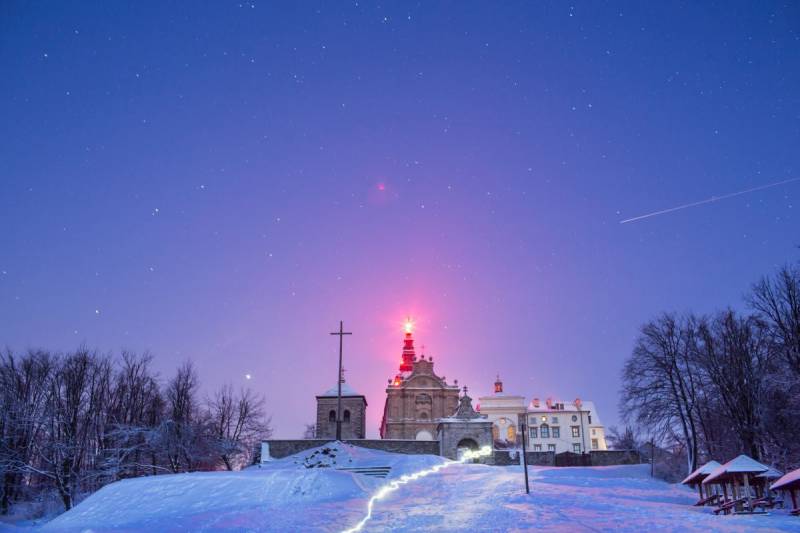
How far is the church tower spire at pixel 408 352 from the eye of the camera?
79.7 metres

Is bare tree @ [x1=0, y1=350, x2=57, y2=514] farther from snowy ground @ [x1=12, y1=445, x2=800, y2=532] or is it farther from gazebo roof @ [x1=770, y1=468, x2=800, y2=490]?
gazebo roof @ [x1=770, y1=468, x2=800, y2=490]

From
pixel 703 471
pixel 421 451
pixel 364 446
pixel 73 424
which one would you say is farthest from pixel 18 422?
pixel 703 471

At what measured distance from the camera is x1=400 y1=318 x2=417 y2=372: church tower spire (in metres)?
79.7

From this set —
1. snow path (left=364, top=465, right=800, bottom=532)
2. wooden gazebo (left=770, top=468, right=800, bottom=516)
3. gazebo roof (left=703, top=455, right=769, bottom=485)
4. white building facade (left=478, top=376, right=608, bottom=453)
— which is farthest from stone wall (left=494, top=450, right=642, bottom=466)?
white building facade (left=478, top=376, right=608, bottom=453)

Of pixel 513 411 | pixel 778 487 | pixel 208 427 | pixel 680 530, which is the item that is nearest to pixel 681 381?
pixel 778 487

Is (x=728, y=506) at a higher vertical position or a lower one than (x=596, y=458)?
higher

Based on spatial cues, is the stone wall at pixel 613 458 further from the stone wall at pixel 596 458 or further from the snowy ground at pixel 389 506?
the snowy ground at pixel 389 506

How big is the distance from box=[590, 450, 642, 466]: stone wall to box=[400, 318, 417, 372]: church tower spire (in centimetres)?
3786

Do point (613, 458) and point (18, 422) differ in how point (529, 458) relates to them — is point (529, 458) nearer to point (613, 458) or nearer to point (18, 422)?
point (613, 458)

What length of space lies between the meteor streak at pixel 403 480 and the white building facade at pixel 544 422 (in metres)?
43.8

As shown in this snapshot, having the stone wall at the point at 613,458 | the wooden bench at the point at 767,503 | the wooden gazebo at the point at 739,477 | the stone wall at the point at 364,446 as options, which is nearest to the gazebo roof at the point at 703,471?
the wooden gazebo at the point at 739,477

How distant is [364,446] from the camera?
140ft

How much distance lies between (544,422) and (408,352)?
25611 mm

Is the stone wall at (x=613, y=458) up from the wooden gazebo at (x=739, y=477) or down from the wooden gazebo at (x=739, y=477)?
down
